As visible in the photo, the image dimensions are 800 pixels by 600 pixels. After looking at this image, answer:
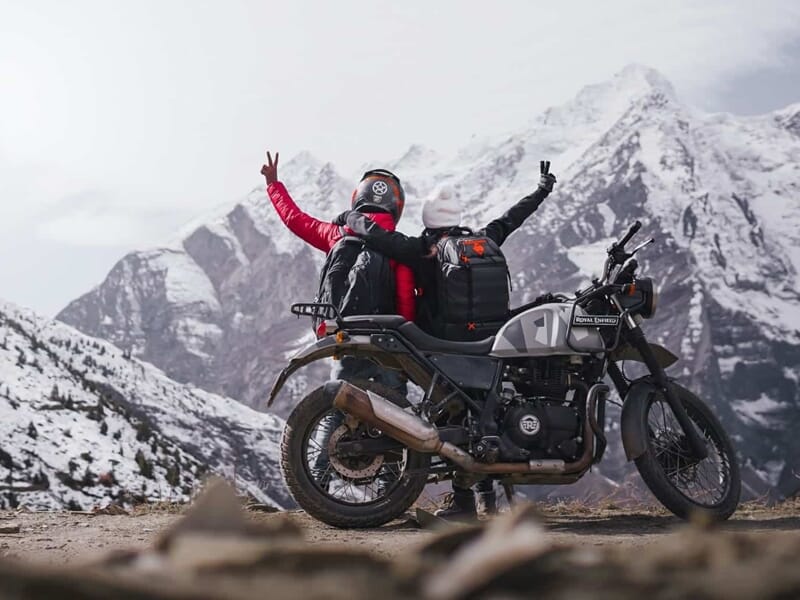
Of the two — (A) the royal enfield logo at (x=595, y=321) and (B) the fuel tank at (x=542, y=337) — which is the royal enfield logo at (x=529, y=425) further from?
(A) the royal enfield logo at (x=595, y=321)

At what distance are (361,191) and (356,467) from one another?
104 inches

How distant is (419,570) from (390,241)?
577 centimetres

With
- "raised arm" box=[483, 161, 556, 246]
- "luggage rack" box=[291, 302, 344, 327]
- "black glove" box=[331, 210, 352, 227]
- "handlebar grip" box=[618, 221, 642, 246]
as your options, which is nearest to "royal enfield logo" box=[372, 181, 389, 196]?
"black glove" box=[331, 210, 352, 227]

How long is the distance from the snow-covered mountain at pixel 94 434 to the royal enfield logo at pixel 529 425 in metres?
4.26

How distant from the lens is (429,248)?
281 inches

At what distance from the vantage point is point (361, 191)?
798 centimetres

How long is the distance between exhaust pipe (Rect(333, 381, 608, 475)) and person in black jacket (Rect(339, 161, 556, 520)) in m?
0.92

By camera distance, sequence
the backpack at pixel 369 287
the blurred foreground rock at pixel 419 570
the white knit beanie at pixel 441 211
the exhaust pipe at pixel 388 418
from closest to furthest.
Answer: the blurred foreground rock at pixel 419 570
the exhaust pipe at pixel 388 418
the white knit beanie at pixel 441 211
the backpack at pixel 369 287

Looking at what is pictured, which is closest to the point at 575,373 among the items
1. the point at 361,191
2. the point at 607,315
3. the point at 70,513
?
the point at 607,315

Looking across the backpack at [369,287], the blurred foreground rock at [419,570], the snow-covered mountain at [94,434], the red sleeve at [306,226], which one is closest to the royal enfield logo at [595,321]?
the backpack at [369,287]

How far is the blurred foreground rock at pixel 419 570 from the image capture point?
1.10 metres

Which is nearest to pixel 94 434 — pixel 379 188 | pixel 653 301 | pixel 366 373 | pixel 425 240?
pixel 379 188

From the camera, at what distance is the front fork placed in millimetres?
6531

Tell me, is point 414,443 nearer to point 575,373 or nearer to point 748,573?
point 575,373
